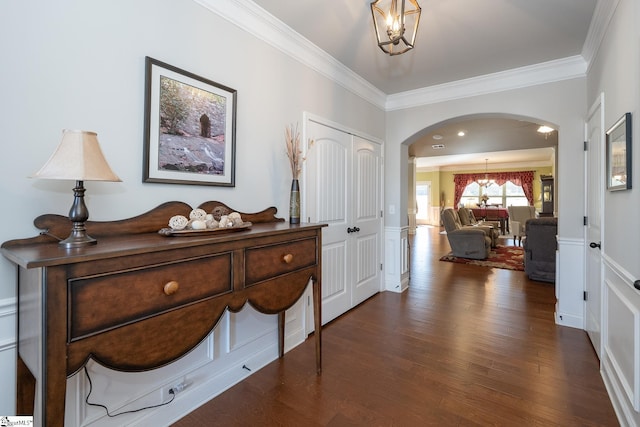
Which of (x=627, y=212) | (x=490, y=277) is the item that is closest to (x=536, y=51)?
(x=627, y=212)

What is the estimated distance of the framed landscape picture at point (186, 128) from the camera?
1639 millimetres

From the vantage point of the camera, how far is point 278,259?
178cm

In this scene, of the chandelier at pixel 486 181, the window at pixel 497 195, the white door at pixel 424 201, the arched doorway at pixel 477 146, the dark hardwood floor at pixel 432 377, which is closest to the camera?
the dark hardwood floor at pixel 432 377

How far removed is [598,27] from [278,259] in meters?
2.94

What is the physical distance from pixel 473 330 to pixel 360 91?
9.23ft

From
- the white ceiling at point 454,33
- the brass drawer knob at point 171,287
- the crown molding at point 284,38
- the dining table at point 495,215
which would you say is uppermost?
the white ceiling at point 454,33

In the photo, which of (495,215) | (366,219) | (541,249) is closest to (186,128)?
(366,219)

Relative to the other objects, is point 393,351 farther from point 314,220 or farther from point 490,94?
point 490,94

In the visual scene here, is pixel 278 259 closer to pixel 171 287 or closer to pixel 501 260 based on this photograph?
pixel 171 287

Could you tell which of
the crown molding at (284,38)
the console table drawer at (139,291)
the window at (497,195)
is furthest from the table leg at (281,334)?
the window at (497,195)

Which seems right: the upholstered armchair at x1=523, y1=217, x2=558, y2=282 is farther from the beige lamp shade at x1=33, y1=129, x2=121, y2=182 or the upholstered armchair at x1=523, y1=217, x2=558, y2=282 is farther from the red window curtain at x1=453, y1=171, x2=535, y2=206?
the red window curtain at x1=453, y1=171, x2=535, y2=206

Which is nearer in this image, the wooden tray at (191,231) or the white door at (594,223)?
the wooden tray at (191,231)

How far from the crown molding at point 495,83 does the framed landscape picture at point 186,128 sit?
8.76ft

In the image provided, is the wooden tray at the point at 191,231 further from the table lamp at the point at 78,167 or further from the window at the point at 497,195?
the window at the point at 497,195
